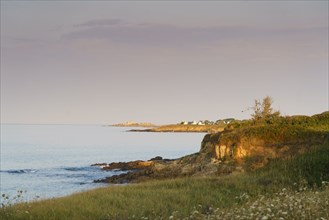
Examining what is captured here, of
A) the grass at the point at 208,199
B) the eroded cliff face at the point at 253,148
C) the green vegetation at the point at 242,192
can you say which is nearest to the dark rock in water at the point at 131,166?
the eroded cliff face at the point at 253,148

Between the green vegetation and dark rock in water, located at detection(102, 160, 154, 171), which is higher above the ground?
the green vegetation

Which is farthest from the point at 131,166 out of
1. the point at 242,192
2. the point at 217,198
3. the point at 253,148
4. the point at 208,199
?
the point at 208,199

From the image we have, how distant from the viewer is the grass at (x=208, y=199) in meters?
12.7

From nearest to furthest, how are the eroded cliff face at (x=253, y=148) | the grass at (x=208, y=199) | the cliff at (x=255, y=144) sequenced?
1. the grass at (x=208, y=199)
2. the eroded cliff face at (x=253, y=148)
3. the cliff at (x=255, y=144)

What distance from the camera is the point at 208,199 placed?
18594mm

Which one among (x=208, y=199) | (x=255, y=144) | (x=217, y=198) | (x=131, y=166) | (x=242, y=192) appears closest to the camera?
(x=208, y=199)

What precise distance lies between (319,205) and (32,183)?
41.4 meters

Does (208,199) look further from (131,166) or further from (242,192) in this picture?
(131,166)

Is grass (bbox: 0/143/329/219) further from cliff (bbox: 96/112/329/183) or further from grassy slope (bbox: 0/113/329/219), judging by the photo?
cliff (bbox: 96/112/329/183)

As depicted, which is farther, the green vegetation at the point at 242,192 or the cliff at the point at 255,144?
the cliff at the point at 255,144

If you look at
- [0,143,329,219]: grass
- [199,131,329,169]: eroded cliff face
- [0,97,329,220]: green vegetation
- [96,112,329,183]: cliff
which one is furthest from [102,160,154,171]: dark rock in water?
[0,143,329,219]: grass

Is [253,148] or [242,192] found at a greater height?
[253,148]

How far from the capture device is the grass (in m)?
12.7

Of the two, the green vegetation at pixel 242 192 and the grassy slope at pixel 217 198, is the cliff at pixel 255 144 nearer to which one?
the green vegetation at pixel 242 192
